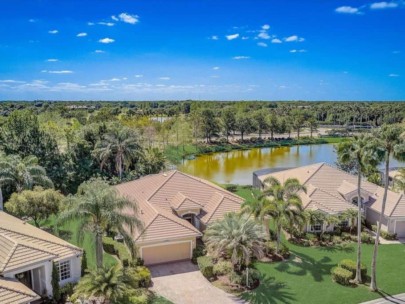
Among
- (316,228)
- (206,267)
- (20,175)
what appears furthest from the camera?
(316,228)

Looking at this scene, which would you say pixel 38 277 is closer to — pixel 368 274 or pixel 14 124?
pixel 368 274

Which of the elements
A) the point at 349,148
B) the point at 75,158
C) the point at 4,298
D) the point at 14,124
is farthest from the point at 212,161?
the point at 4,298

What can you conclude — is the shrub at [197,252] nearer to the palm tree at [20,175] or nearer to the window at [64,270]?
the window at [64,270]

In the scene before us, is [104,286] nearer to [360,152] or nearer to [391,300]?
[360,152]

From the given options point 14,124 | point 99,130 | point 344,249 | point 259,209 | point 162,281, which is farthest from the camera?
point 99,130

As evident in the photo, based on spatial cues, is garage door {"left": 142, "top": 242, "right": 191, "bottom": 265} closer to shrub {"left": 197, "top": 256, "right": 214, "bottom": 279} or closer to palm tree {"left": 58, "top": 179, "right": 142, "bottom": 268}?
shrub {"left": 197, "top": 256, "right": 214, "bottom": 279}

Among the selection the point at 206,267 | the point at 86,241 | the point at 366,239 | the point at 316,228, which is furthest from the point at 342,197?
the point at 86,241
